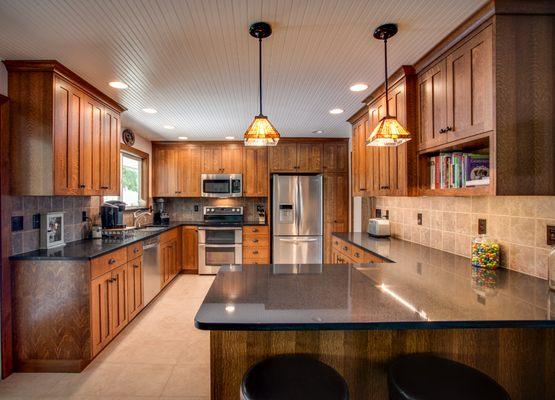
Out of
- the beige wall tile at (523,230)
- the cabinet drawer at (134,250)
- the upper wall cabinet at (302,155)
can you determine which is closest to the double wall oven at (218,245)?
the upper wall cabinet at (302,155)

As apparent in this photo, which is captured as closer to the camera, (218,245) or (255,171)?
(218,245)

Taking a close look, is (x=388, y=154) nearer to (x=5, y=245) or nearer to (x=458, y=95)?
(x=458, y=95)

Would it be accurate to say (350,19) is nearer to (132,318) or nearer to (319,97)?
(319,97)

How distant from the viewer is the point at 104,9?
1.61 metres

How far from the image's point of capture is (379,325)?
1.07 metres

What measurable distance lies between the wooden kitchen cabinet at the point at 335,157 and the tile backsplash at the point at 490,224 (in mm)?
2094

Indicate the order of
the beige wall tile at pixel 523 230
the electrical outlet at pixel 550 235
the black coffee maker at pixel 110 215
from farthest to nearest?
the black coffee maker at pixel 110 215, the beige wall tile at pixel 523 230, the electrical outlet at pixel 550 235

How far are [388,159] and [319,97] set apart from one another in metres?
0.96

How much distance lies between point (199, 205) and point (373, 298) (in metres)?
4.75

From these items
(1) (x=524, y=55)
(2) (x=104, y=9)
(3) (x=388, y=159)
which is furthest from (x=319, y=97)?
(2) (x=104, y=9)

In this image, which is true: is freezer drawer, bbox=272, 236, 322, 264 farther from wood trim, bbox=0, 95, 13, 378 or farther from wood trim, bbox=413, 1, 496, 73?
wood trim, bbox=0, 95, 13, 378

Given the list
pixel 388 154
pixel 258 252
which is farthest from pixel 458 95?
pixel 258 252

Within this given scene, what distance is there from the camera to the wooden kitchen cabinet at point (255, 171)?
5.31 metres

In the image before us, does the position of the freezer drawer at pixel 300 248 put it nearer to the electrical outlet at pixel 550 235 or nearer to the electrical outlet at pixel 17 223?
the electrical outlet at pixel 17 223
